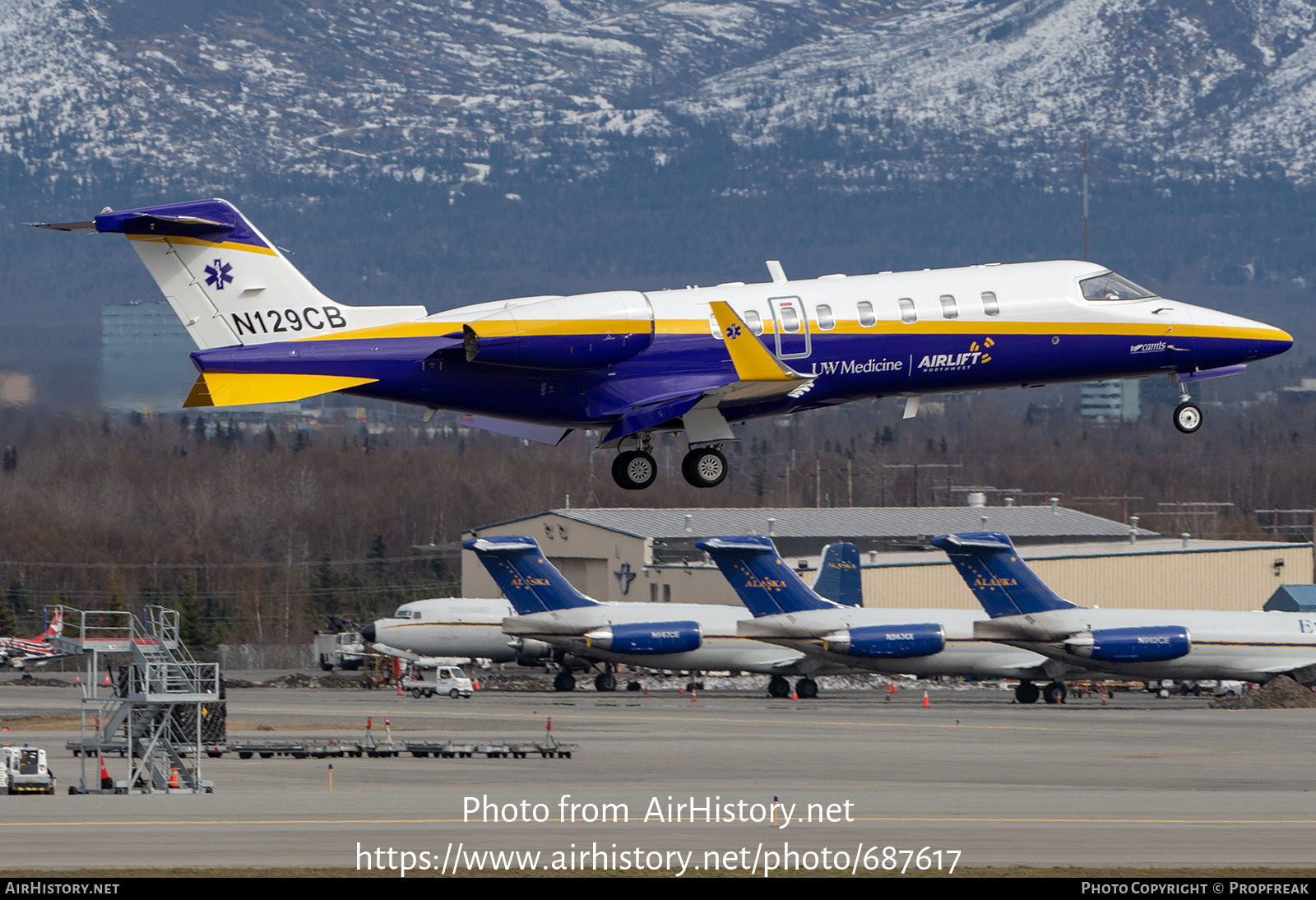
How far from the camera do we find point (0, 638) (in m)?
110

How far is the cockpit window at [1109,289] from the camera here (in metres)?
38.0

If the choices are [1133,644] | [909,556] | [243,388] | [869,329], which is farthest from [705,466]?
[909,556]

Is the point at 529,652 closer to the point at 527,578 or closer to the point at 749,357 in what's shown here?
the point at 527,578

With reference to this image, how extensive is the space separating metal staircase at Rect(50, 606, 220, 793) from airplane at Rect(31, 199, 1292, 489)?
21.5 m

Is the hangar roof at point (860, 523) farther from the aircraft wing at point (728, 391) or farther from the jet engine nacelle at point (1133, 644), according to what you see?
the aircraft wing at point (728, 391)

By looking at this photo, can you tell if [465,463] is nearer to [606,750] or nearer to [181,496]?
[181,496]

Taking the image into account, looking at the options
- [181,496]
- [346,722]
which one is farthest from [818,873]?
[181,496]

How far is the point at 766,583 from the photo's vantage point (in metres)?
82.0

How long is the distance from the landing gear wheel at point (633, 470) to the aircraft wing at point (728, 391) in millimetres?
396

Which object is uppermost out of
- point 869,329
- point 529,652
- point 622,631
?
point 869,329

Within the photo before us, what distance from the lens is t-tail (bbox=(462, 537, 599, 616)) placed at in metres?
84.5

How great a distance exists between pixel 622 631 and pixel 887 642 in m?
11.2

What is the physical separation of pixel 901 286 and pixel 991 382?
2675mm

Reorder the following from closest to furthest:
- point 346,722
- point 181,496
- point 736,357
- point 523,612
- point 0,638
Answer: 1. point 736,357
2. point 346,722
3. point 523,612
4. point 0,638
5. point 181,496
